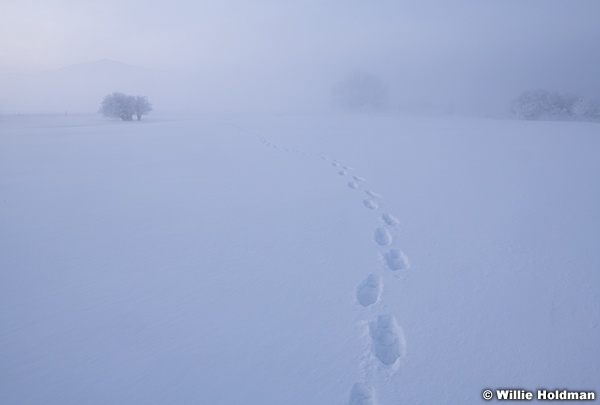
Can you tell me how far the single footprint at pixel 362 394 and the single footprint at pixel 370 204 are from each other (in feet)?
9.95

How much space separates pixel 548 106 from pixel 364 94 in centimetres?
2627

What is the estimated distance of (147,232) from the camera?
153 inches

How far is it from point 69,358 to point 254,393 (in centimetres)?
124

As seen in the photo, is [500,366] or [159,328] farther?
[159,328]

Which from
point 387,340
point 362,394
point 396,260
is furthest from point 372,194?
point 362,394

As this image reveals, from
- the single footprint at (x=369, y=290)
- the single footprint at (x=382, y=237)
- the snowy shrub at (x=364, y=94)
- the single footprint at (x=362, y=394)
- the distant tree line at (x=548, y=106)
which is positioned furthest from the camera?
the snowy shrub at (x=364, y=94)

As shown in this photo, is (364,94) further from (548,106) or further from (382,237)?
(382,237)

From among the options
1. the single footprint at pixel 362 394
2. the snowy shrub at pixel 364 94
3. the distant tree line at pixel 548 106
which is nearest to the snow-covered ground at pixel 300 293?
the single footprint at pixel 362 394

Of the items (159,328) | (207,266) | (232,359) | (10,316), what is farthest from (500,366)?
(10,316)

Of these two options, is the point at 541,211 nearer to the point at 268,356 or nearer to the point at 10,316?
the point at 268,356

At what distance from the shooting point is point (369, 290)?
→ 2.69 meters

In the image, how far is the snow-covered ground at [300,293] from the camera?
1.86 metres

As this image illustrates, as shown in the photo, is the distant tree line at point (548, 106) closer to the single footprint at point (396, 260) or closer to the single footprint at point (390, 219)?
the single footprint at point (390, 219)

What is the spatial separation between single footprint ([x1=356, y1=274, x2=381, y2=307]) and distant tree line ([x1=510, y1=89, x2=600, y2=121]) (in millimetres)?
31868
